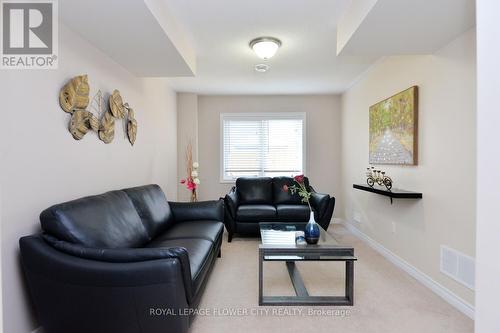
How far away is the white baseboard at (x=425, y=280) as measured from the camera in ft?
6.71

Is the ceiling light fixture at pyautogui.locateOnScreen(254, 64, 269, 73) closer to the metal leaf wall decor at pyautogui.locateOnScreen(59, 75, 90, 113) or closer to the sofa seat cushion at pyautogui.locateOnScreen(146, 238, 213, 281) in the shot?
the metal leaf wall decor at pyautogui.locateOnScreen(59, 75, 90, 113)

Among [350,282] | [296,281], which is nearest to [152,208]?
[296,281]

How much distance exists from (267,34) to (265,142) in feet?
8.41

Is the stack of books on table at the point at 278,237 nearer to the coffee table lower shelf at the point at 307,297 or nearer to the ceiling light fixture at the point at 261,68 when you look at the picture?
the coffee table lower shelf at the point at 307,297

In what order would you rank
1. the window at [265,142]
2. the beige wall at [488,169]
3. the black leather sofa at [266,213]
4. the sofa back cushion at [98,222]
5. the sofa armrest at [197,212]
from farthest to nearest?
the window at [265,142], the black leather sofa at [266,213], the sofa armrest at [197,212], the sofa back cushion at [98,222], the beige wall at [488,169]

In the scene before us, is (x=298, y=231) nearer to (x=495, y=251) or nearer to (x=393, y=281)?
(x=393, y=281)

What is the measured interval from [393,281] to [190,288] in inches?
80.1

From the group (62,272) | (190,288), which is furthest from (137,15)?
(190,288)

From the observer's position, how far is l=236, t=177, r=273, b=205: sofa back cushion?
446 cm

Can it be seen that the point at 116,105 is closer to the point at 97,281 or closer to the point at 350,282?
the point at 97,281

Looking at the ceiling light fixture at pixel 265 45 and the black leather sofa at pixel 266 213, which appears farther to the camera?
the black leather sofa at pixel 266 213

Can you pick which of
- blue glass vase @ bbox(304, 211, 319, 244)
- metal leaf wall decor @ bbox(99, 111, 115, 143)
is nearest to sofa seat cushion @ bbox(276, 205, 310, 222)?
blue glass vase @ bbox(304, 211, 319, 244)

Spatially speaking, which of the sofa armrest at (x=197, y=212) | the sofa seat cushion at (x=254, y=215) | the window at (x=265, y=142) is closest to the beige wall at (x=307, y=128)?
the window at (x=265, y=142)

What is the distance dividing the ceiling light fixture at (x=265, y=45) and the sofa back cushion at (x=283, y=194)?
228cm
